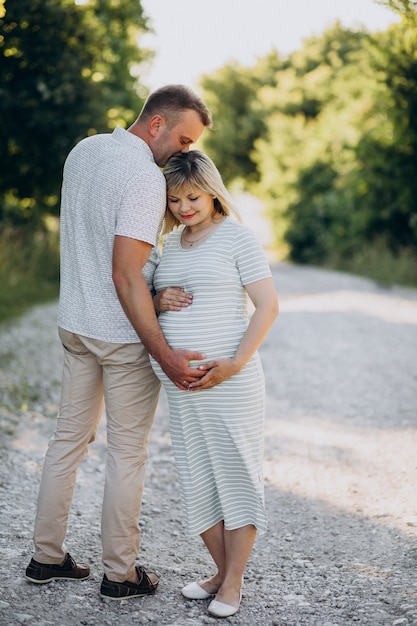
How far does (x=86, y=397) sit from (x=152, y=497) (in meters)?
1.62

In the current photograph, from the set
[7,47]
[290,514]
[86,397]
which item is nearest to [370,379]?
[290,514]

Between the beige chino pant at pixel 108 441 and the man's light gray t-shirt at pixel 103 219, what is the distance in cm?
11

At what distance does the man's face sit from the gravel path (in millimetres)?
2020

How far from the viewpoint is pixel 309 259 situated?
Answer: 1184 inches

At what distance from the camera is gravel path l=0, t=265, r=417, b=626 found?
11.0 feet

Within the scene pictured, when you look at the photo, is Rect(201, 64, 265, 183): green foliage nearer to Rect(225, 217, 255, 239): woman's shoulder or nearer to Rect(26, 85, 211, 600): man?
Rect(26, 85, 211, 600): man

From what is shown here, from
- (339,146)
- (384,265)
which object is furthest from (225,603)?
(339,146)

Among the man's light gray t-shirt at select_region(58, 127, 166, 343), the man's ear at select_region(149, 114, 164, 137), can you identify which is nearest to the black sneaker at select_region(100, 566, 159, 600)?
the man's light gray t-shirt at select_region(58, 127, 166, 343)

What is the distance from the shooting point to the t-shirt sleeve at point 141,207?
320cm

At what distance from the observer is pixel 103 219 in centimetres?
329

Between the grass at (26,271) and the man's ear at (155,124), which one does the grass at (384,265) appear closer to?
the grass at (26,271)

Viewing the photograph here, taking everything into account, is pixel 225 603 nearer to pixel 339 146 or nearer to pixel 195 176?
pixel 195 176

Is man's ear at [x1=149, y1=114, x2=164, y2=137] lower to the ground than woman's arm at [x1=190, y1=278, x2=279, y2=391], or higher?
higher

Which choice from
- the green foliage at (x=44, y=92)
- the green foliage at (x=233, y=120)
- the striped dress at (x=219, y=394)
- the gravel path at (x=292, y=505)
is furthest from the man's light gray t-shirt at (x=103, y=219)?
the green foliage at (x=233, y=120)
